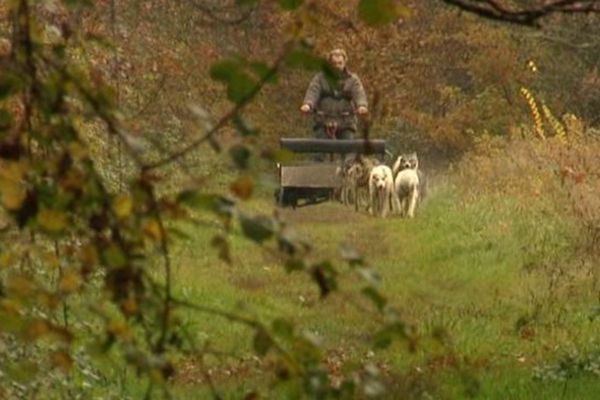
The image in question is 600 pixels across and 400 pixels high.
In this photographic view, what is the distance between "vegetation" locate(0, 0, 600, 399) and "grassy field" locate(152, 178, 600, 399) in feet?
0.12

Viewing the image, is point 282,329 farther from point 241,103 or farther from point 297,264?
point 241,103

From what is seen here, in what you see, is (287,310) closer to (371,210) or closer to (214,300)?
(214,300)

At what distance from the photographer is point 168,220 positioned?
3705mm

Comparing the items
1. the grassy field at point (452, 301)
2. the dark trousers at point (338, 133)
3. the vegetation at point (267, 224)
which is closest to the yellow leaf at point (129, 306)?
the vegetation at point (267, 224)

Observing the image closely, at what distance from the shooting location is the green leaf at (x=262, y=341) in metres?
3.60

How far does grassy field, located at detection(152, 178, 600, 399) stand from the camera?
11102 mm

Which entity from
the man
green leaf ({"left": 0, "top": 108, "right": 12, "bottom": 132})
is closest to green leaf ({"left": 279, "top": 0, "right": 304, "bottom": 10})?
green leaf ({"left": 0, "top": 108, "right": 12, "bottom": 132})

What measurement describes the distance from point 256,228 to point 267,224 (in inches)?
1.1

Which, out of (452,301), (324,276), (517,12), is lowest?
(452,301)

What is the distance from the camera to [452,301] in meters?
15.8

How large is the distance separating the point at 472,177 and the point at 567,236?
Answer: 9662 mm

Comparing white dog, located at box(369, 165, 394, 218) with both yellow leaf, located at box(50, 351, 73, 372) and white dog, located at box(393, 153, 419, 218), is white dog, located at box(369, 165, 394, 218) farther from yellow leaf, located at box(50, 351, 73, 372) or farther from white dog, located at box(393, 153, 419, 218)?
yellow leaf, located at box(50, 351, 73, 372)

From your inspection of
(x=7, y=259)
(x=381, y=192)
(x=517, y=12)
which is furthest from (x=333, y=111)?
(x=517, y=12)

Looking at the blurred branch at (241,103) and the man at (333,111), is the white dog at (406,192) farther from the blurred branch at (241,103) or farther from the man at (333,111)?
the blurred branch at (241,103)
